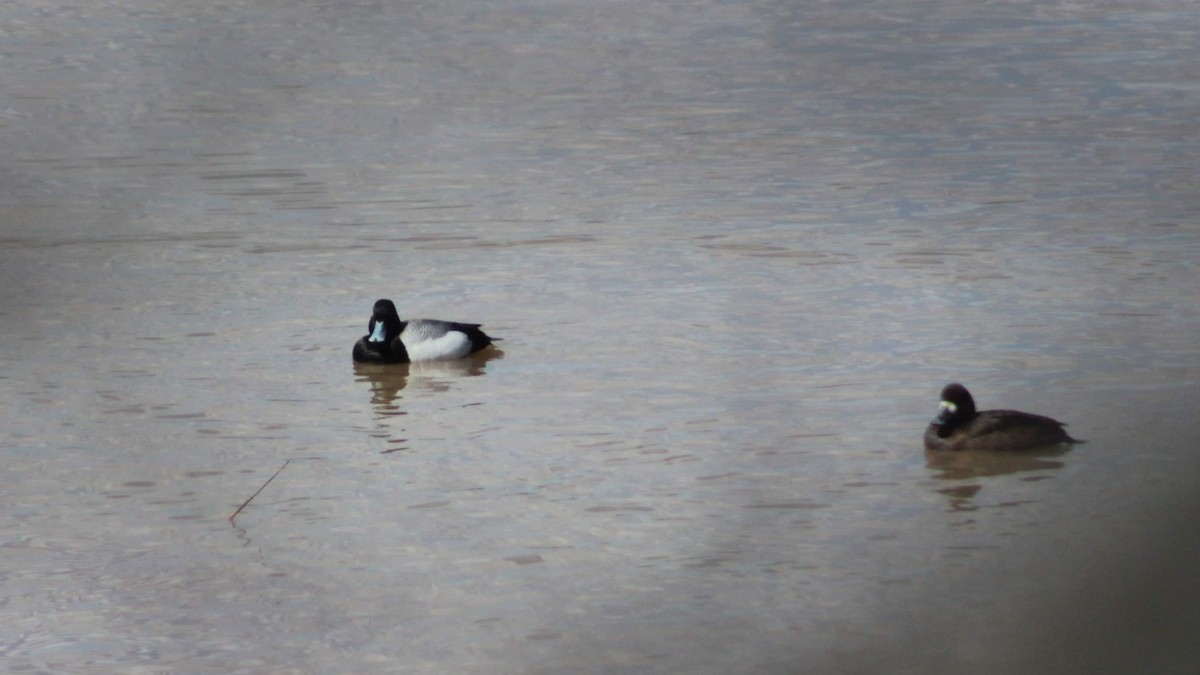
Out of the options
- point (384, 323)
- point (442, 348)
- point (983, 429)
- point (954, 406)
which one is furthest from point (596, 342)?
point (983, 429)

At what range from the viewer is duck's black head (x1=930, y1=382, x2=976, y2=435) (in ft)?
14.4

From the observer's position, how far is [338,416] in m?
5.22

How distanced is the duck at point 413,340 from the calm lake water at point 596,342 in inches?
3.8

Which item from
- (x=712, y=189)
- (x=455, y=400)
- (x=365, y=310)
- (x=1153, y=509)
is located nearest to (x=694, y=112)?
(x=712, y=189)

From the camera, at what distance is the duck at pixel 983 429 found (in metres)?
4.16

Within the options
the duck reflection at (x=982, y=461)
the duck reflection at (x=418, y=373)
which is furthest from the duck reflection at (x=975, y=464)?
the duck reflection at (x=418, y=373)

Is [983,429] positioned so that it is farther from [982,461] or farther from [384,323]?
[384,323]

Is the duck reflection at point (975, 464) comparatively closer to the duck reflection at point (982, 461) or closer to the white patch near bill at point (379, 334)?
A: the duck reflection at point (982, 461)

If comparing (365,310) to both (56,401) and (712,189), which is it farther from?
(712,189)

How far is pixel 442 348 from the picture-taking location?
6.03 metres

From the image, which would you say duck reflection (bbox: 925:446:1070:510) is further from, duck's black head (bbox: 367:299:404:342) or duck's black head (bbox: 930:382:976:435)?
duck's black head (bbox: 367:299:404:342)

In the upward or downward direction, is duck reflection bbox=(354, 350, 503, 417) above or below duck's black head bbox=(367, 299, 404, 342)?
below

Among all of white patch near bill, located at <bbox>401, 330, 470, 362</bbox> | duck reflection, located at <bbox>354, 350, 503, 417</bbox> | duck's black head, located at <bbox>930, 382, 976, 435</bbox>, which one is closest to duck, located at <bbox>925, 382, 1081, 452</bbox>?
duck's black head, located at <bbox>930, 382, 976, 435</bbox>

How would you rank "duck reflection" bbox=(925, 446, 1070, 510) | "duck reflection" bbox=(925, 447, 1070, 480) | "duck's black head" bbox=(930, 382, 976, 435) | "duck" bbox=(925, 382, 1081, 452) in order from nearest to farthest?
1. "duck reflection" bbox=(925, 446, 1070, 510)
2. "duck reflection" bbox=(925, 447, 1070, 480)
3. "duck" bbox=(925, 382, 1081, 452)
4. "duck's black head" bbox=(930, 382, 976, 435)
